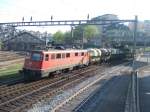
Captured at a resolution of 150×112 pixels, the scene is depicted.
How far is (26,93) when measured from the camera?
24.2 metres

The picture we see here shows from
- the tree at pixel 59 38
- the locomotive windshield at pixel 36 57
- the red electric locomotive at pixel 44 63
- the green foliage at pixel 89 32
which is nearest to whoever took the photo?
the red electric locomotive at pixel 44 63

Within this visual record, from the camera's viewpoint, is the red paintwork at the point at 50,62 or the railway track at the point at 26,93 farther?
the red paintwork at the point at 50,62

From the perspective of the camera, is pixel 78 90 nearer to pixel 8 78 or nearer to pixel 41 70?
pixel 41 70

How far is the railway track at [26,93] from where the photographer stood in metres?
19.9

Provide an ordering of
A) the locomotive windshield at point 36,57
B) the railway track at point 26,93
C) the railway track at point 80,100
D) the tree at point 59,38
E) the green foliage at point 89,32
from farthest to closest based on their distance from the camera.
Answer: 1. the green foliage at point 89,32
2. the tree at point 59,38
3. the locomotive windshield at point 36,57
4. the railway track at point 80,100
5. the railway track at point 26,93

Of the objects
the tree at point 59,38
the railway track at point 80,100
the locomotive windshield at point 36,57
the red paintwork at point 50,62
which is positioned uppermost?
the tree at point 59,38

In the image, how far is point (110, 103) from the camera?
73.6ft

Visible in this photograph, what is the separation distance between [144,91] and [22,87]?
10195mm

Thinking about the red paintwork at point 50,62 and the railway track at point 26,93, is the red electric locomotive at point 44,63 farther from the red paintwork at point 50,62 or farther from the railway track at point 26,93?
the railway track at point 26,93

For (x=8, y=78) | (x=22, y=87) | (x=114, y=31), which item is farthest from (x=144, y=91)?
(x=114, y=31)

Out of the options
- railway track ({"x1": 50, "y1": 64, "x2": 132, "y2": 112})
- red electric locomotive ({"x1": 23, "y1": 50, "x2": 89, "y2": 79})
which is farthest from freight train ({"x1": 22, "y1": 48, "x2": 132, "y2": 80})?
railway track ({"x1": 50, "y1": 64, "x2": 132, "y2": 112})

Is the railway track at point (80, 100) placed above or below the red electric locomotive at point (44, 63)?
below

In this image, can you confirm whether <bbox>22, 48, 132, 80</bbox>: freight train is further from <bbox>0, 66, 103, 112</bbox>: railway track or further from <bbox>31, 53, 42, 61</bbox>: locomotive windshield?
<bbox>0, 66, 103, 112</bbox>: railway track

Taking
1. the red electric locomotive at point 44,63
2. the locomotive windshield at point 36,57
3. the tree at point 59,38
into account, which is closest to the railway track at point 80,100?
the red electric locomotive at point 44,63
